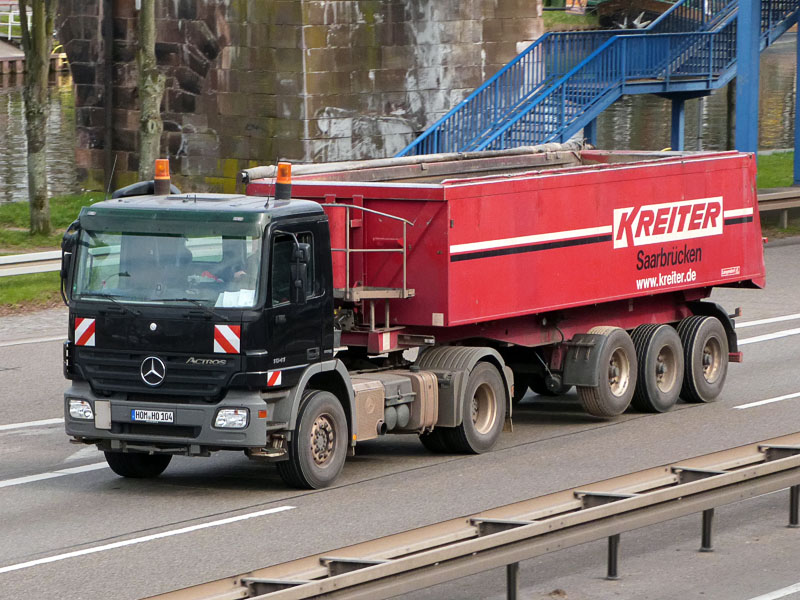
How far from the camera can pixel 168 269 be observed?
1202 cm

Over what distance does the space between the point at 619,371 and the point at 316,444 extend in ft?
13.8

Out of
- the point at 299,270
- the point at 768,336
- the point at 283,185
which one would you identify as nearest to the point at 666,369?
the point at 768,336

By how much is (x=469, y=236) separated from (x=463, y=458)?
1.95m

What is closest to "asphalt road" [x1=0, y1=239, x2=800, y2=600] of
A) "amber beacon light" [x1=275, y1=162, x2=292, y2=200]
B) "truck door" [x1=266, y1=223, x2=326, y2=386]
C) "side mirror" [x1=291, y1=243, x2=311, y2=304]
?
"truck door" [x1=266, y1=223, x2=326, y2=386]

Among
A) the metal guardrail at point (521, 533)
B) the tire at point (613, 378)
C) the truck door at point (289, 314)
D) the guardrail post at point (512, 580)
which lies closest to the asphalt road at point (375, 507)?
the tire at point (613, 378)

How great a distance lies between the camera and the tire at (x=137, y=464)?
12812mm

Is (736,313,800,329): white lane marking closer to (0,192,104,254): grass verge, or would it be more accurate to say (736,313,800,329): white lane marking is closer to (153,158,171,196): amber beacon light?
(153,158,171,196): amber beacon light

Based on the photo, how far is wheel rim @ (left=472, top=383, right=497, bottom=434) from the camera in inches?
546

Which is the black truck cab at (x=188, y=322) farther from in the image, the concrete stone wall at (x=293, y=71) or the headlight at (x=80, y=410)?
the concrete stone wall at (x=293, y=71)

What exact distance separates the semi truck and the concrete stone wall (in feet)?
45.7

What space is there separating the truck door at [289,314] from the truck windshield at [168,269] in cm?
17

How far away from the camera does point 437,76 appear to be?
32812mm

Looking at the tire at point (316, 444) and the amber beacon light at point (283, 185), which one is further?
the amber beacon light at point (283, 185)

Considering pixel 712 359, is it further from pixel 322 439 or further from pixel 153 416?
pixel 153 416
